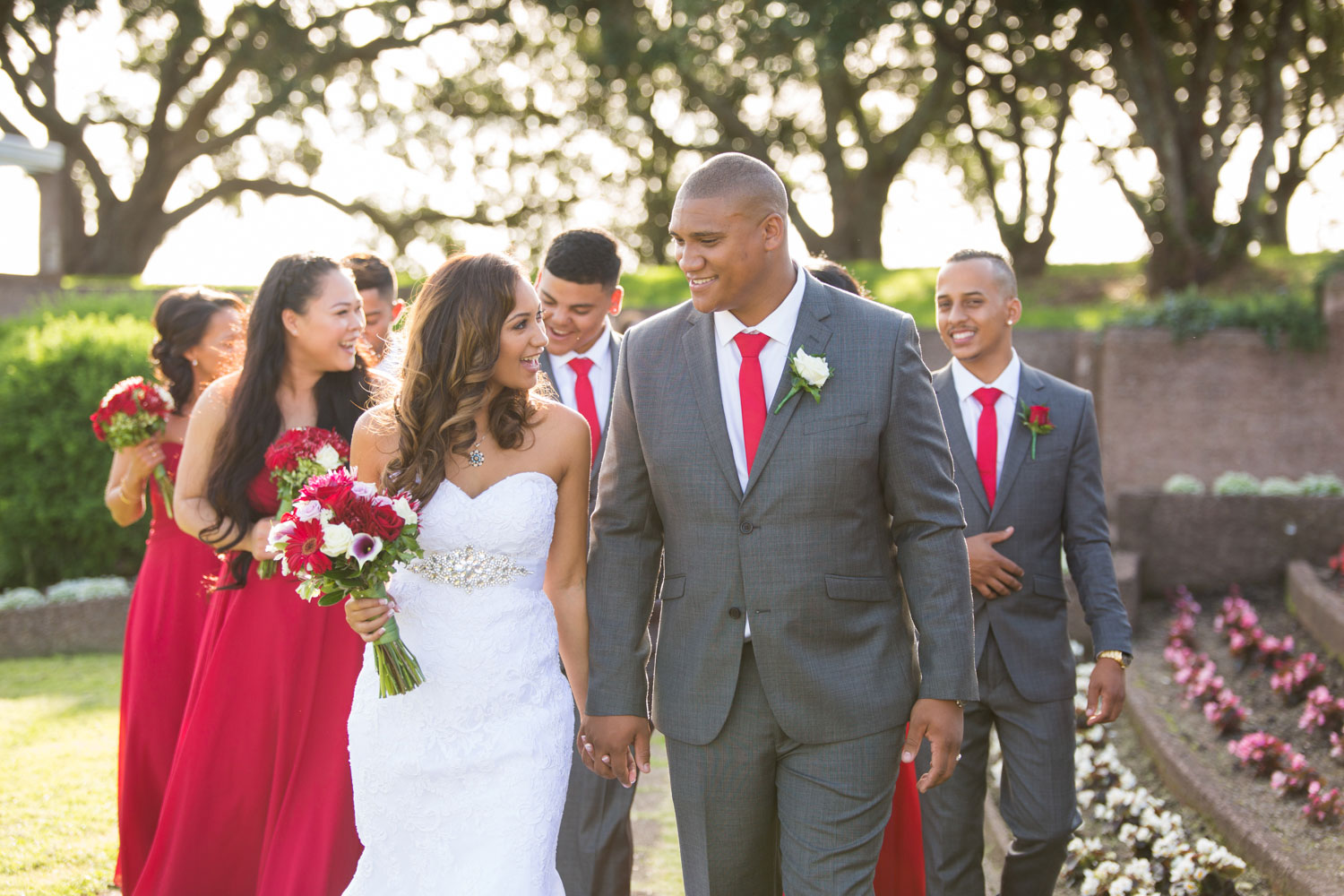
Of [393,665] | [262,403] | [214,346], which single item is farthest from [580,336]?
[214,346]

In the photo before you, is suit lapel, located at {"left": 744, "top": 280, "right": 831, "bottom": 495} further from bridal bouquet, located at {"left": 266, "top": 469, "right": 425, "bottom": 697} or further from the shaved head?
bridal bouquet, located at {"left": 266, "top": 469, "right": 425, "bottom": 697}

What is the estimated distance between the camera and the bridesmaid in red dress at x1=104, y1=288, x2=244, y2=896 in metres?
5.18

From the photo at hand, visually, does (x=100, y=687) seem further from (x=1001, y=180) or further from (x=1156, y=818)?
(x=1001, y=180)

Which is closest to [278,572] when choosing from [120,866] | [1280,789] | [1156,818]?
[120,866]

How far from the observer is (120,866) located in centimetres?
513

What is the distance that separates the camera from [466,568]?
12.3 feet

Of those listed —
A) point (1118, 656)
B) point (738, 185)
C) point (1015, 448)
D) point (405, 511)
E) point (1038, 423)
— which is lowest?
point (1118, 656)

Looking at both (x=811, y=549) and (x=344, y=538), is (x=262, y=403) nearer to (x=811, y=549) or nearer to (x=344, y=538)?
(x=344, y=538)

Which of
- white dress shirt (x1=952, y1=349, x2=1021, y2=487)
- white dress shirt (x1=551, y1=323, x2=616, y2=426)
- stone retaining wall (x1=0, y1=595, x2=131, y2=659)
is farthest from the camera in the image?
stone retaining wall (x1=0, y1=595, x2=131, y2=659)

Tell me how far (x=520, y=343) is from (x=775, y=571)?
107 cm

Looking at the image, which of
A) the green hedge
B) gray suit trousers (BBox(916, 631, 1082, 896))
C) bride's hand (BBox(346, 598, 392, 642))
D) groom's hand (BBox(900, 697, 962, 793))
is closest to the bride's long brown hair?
bride's hand (BBox(346, 598, 392, 642))

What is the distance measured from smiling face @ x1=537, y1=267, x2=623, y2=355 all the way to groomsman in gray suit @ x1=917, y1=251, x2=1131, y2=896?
141cm

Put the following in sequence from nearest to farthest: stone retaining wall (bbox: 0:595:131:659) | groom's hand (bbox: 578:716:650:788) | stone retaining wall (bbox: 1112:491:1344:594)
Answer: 1. groom's hand (bbox: 578:716:650:788)
2. stone retaining wall (bbox: 1112:491:1344:594)
3. stone retaining wall (bbox: 0:595:131:659)

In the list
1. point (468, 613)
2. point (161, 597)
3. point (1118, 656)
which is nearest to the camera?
point (468, 613)
